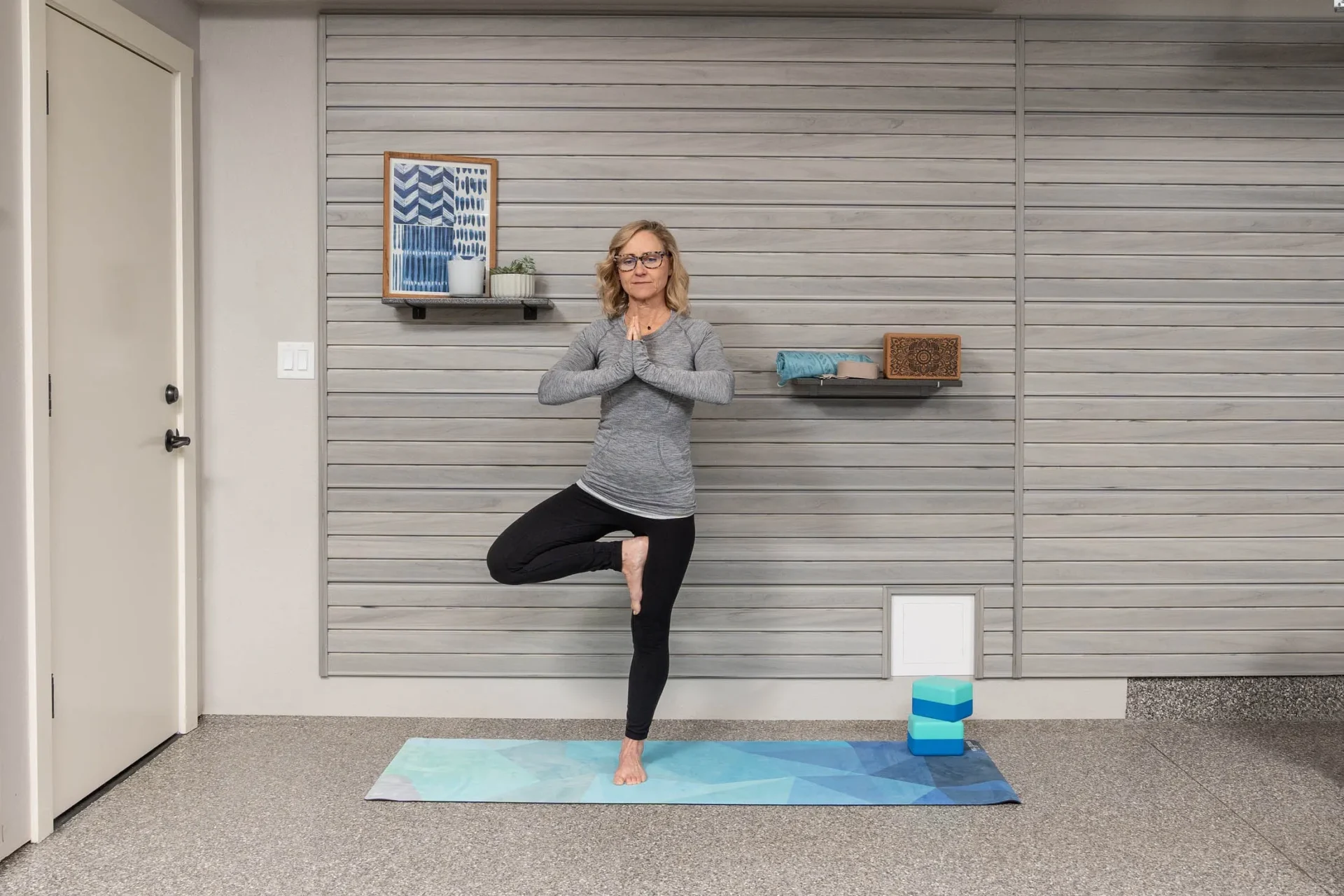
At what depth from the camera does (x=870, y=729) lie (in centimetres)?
391

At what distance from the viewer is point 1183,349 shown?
4.01 meters

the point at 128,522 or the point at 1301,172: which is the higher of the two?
the point at 1301,172

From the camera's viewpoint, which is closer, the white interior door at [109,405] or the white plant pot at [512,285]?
the white interior door at [109,405]

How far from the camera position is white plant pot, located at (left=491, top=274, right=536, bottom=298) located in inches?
148

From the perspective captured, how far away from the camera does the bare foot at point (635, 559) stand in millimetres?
3303

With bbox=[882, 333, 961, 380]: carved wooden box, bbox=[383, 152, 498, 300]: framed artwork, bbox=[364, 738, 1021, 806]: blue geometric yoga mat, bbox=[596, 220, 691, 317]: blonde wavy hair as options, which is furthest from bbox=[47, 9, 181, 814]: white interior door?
bbox=[882, 333, 961, 380]: carved wooden box

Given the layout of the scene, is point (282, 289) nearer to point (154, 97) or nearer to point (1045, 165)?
point (154, 97)

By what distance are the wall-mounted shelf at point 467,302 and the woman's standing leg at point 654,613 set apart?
1004mm

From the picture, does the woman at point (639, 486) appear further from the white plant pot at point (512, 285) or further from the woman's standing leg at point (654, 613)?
the white plant pot at point (512, 285)

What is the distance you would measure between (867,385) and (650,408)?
1.00 metres

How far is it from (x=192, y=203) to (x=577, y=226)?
1.46m

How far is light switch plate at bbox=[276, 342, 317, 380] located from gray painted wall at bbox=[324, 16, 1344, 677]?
9 cm

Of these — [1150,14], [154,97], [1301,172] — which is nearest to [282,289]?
[154,97]

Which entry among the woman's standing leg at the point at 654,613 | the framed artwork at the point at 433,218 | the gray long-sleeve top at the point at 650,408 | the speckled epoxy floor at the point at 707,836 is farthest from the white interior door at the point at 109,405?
the woman's standing leg at the point at 654,613
